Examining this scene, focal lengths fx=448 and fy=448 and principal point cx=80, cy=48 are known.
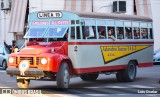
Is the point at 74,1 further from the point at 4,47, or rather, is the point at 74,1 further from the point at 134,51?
the point at 134,51

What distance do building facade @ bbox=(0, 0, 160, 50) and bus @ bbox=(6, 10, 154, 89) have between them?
16511 mm

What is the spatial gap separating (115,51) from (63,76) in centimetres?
372

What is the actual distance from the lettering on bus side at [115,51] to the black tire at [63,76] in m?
2.40

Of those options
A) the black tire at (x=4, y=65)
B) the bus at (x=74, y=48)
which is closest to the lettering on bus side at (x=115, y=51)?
the bus at (x=74, y=48)

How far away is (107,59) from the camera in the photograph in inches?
679

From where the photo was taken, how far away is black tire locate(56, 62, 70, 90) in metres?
14.7

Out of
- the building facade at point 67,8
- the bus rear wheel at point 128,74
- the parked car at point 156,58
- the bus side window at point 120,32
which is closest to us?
the bus side window at point 120,32

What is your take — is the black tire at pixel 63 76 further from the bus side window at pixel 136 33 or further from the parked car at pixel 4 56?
the parked car at pixel 4 56

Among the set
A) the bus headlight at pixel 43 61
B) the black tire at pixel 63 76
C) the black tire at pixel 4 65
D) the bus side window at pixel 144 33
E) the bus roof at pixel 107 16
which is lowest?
the black tire at pixel 4 65

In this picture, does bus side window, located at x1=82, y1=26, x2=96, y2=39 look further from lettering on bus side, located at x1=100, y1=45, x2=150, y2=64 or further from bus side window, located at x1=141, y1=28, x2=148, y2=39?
bus side window, located at x1=141, y1=28, x2=148, y2=39

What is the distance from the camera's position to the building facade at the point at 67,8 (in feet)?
118

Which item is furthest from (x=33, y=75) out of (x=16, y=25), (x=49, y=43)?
(x=16, y=25)

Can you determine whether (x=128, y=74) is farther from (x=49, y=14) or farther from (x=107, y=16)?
(x=49, y=14)

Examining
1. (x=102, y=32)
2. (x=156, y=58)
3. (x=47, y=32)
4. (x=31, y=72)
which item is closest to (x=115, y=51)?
(x=102, y=32)
